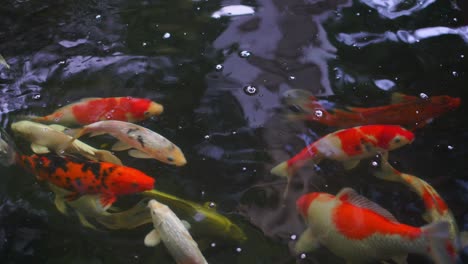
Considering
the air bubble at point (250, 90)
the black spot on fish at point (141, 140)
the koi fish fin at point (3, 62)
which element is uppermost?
the koi fish fin at point (3, 62)

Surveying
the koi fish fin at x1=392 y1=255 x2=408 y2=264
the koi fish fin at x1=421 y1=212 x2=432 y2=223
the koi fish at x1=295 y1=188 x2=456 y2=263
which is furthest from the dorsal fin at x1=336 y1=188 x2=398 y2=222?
the koi fish fin at x1=421 y1=212 x2=432 y2=223

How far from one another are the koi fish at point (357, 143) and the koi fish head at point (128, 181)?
82 centimetres

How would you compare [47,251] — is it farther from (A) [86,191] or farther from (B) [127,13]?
(B) [127,13]

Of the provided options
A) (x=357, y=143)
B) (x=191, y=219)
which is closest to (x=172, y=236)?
(x=191, y=219)

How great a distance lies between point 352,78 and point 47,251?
2186 mm

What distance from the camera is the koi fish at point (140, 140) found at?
98.3 inches

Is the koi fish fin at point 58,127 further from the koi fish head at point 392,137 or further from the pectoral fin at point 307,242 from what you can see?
the koi fish head at point 392,137

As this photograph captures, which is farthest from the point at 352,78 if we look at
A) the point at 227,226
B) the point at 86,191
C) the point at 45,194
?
the point at 45,194

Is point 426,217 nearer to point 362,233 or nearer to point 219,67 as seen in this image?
point 362,233

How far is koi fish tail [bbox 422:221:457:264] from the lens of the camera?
1.89 meters

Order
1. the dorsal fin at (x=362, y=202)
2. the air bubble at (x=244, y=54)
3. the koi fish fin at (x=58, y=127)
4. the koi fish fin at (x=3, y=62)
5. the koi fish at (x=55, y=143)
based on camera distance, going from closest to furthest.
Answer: the dorsal fin at (x=362, y=202) < the koi fish at (x=55, y=143) < the koi fish fin at (x=58, y=127) < the koi fish fin at (x=3, y=62) < the air bubble at (x=244, y=54)

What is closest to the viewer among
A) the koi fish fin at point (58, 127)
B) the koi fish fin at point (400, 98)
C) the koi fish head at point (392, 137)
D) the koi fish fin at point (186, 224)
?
the koi fish fin at point (186, 224)

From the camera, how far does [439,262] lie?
→ 2.03 metres

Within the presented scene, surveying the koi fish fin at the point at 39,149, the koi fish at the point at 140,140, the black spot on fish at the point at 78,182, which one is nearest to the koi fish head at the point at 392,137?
the koi fish at the point at 140,140
